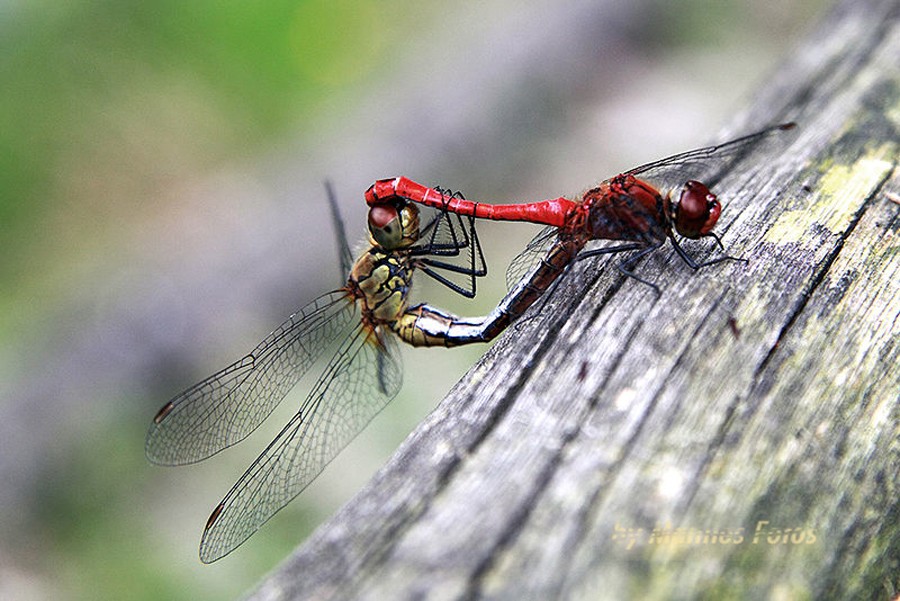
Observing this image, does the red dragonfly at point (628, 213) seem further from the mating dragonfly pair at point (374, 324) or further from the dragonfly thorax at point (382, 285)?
the dragonfly thorax at point (382, 285)

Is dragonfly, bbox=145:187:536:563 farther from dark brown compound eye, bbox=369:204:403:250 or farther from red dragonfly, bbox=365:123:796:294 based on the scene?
red dragonfly, bbox=365:123:796:294

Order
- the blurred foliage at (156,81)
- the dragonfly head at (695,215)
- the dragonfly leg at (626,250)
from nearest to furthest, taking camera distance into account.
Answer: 1. the dragonfly leg at (626,250)
2. the dragonfly head at (695,215)
3. the blurred foliage at (156,81)

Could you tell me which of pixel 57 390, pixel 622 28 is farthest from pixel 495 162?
pixel 57 390

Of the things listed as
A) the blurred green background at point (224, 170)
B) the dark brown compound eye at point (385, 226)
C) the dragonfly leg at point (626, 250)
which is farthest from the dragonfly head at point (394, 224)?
the blurred green background at point (224, 170)

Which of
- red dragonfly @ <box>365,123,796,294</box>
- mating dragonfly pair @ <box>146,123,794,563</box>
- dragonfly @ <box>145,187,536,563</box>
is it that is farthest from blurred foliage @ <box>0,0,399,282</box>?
red dragonfly @ <box>365,123,796,294</box>

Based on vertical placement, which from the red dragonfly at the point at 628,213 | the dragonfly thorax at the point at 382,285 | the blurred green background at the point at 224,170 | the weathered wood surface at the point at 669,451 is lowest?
the weathered wood surface at the point at 669,451

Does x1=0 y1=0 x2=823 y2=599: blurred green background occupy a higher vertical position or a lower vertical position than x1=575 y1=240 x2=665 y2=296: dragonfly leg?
higher

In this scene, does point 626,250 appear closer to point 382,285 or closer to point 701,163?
point 701,163
